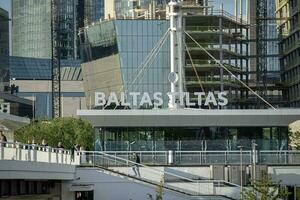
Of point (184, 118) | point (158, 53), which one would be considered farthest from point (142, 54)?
point (184, 118)

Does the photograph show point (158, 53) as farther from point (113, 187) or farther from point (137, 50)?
point (113, 187)

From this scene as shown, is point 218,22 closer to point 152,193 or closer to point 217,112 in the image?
point 217,112

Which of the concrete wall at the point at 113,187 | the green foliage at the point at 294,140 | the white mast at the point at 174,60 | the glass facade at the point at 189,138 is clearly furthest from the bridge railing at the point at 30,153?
the white mast at the point at 174,60

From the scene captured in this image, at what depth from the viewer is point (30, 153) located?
40531 mm

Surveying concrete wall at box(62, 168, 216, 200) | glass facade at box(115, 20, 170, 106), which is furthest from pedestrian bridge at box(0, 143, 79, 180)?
glass facade at box(115, 20, 170, 106)

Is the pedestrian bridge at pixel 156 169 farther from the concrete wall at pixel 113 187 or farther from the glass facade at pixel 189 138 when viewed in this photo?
the glass facade at pixel 189 138

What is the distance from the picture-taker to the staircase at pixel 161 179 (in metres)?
55.3

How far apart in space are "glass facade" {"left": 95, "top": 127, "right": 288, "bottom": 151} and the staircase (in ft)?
30.8

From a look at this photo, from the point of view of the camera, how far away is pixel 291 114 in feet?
243

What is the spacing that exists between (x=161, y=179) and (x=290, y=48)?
105 meters

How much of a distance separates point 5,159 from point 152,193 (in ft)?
70.2

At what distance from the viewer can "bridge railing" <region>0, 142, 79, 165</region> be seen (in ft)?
121

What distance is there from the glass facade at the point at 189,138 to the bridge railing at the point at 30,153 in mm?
17099

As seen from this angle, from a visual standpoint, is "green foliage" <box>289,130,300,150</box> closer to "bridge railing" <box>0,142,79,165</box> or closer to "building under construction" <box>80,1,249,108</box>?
"bridge railing" <box>0,142,79,165</box>
